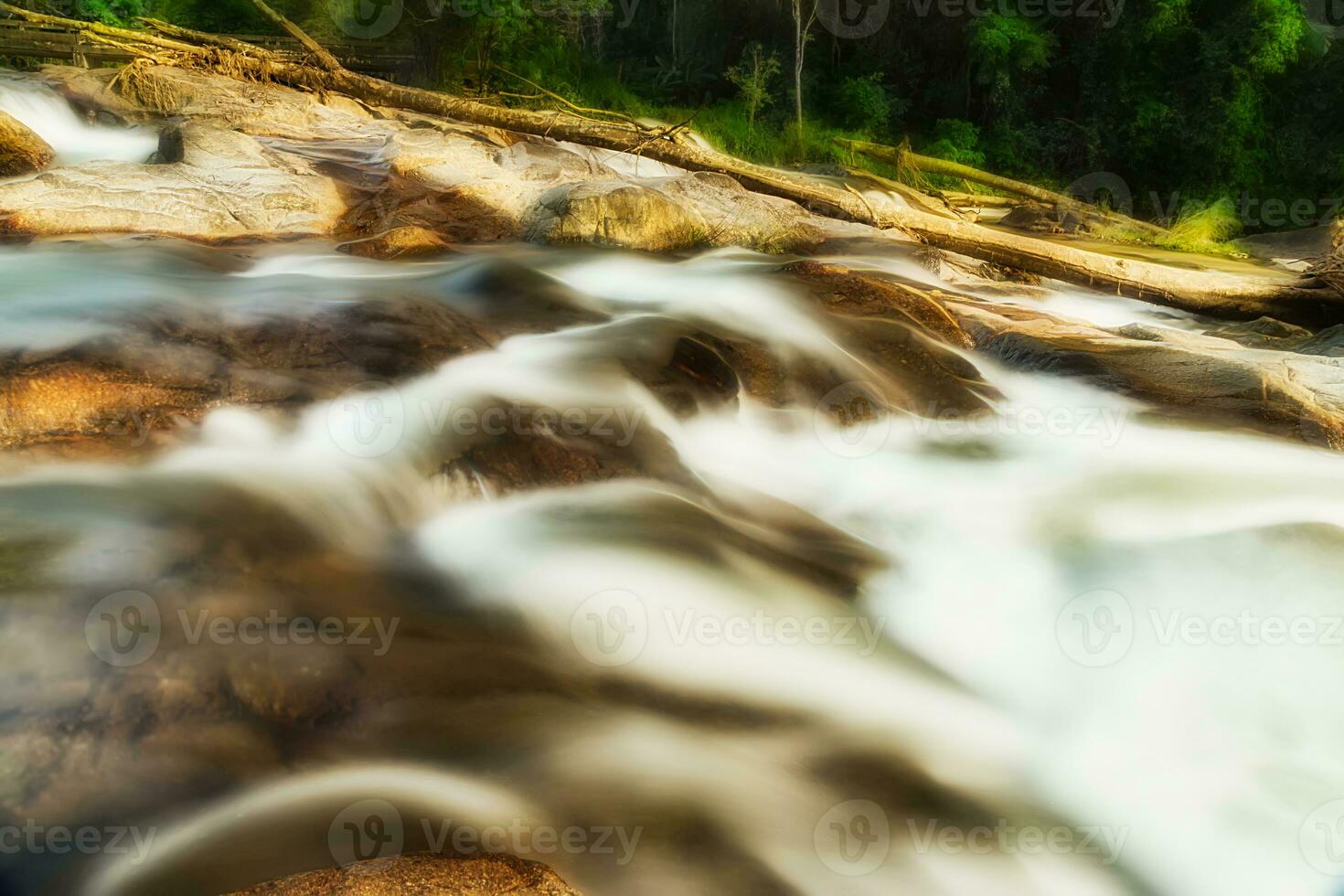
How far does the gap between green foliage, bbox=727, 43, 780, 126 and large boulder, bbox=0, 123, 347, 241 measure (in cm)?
1215

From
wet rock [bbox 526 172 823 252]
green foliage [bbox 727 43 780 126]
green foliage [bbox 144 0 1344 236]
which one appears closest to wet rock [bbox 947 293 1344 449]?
wet rock [bbox 526 172 823 252]

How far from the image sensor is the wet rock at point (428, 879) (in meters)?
1.85

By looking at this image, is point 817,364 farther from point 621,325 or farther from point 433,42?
point 433,42

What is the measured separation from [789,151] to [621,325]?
42.1ft

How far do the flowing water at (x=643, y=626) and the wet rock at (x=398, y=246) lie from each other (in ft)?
4.17

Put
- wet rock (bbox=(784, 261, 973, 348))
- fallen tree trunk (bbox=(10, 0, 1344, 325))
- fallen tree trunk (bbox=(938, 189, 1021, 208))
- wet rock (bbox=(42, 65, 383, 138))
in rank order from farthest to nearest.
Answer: fallen tree trunk (bbox=(938, 189, 1021, 208)) → wet rock (bbox=(42, 65, 383, 138)) → fallen tree trunk (bbox=(10, 0, 1344, 325)) → wet rock (bbox=(784, 261, 973, 348))

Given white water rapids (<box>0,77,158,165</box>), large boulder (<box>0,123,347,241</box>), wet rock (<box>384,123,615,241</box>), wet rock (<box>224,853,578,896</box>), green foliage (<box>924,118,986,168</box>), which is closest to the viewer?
wet rock (<box>224,853,578,896</box>)

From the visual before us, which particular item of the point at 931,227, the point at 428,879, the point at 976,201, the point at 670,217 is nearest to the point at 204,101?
the point at 670,217

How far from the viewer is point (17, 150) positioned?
6.88 metres

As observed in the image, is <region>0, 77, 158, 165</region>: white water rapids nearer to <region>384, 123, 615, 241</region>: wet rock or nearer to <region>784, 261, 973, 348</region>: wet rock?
<region>384, 123, 615, 241</region>: wet rock

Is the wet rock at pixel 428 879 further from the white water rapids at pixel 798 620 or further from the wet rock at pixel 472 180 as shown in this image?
the wet rock at pixel 472 180

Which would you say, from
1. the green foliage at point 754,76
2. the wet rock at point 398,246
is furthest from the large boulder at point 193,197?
the green foliage at point 754,76

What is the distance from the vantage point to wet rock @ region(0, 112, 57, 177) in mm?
6801

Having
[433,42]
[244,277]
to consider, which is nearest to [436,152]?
[244,277]
